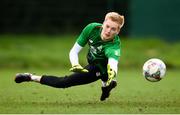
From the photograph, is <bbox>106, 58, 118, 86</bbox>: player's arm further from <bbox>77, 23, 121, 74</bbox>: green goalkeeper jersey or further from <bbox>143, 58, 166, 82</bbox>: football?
<bbox>143, 58, 166, 82</bbox>: football

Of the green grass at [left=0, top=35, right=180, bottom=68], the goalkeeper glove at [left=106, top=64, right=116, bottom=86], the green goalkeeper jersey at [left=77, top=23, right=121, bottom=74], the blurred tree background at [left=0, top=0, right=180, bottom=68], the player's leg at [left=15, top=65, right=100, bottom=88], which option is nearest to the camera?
the goalkeeper glove at [left=106, top=64, right=116, bottom=86]

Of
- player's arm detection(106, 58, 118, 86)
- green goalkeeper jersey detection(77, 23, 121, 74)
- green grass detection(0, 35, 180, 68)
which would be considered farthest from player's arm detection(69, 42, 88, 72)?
green grass detection(0, 35, 180, 68)

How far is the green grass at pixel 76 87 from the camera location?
10430 millimetres

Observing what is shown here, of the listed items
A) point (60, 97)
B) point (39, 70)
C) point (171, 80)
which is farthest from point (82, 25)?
point (60, 97)

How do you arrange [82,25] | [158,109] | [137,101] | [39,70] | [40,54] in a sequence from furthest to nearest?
[82,25] < [40,54] < [39,70] < [137,101] < [158,109]

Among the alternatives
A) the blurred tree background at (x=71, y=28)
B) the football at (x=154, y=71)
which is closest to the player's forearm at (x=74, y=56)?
the football at (x=154, y=71)

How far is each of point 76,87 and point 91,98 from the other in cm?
210

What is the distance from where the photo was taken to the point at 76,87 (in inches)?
542

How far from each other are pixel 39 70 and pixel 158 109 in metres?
8.05

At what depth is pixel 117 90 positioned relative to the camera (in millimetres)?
13227

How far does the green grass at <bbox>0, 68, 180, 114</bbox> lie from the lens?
10.1 meters

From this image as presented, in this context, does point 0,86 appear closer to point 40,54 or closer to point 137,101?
point 137,101

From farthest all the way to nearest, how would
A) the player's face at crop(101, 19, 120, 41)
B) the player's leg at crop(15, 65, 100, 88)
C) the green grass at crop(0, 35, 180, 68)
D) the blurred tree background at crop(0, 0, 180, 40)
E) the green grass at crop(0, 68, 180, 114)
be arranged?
1. the blurred tree background at crop(0, 0, 180, 40)
2. the green grass at crop(0, 35, 180, 68)
3. the player's leg at crop(15, 65, 100, 88)
4. the player's face at crop(101, 19, 120, 41)
5. the green grass at crop(0, 68, 180, 114)

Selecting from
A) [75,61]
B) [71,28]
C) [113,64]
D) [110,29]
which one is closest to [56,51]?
[71,28]
